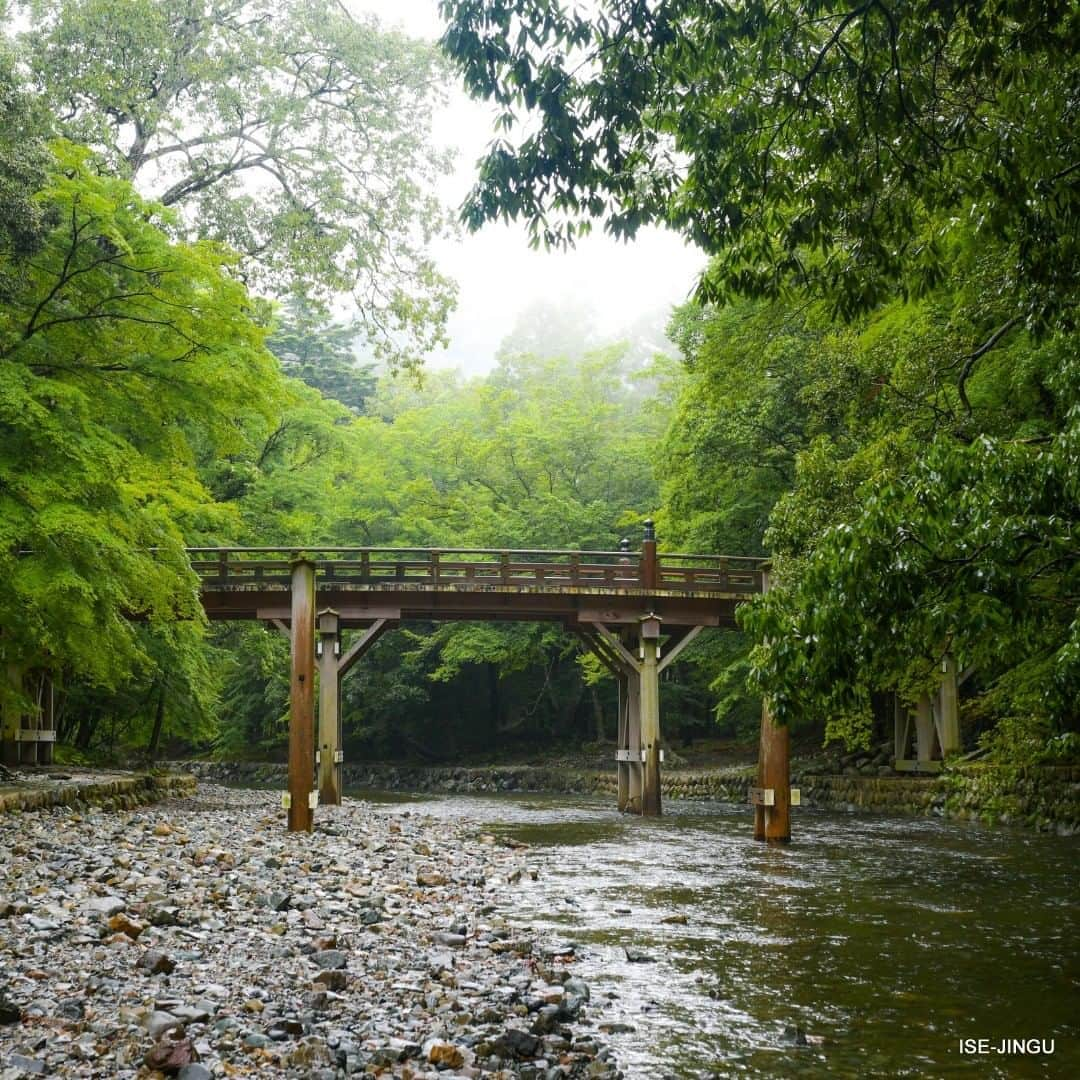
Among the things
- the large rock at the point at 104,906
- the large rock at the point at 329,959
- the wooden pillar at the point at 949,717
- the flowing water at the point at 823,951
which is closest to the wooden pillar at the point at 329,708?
the flowing water at the point at 823,951

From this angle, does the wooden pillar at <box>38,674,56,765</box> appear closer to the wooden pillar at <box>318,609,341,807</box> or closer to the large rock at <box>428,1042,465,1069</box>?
the wooden pillar at <box>318,609,341,807</box>

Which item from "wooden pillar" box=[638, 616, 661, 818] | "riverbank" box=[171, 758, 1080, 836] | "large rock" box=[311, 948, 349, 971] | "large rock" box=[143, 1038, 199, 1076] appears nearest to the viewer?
"large rock" box=[143, 1038, 199, 1076]

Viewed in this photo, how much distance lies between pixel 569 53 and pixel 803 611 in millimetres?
3252

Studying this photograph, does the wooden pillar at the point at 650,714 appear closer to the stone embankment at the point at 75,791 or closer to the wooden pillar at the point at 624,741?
the wooden pillar at the point at 624,741

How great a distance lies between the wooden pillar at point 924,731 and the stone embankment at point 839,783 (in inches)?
17.5

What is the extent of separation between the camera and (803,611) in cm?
625

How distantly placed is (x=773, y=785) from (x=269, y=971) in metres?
9.79

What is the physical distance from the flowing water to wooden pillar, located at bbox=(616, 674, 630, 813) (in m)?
7.02

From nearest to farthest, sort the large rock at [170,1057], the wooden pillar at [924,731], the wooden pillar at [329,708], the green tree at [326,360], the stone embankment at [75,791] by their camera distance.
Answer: the large rock at [170,1057], the stone embankment at [75,791], the wooden pillar at [329,708], the wooden pillar at [924,731], the green tree at [326,360]

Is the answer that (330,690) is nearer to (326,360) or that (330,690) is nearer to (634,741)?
(634,741)

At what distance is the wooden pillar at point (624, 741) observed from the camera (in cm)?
2234

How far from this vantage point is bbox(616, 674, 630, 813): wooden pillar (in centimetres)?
2234

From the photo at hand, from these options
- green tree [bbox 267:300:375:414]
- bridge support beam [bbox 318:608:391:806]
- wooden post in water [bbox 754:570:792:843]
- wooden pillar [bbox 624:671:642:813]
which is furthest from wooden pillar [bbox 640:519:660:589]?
green tree [bbox 267:300:375:414]

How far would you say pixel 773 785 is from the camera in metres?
14.8
